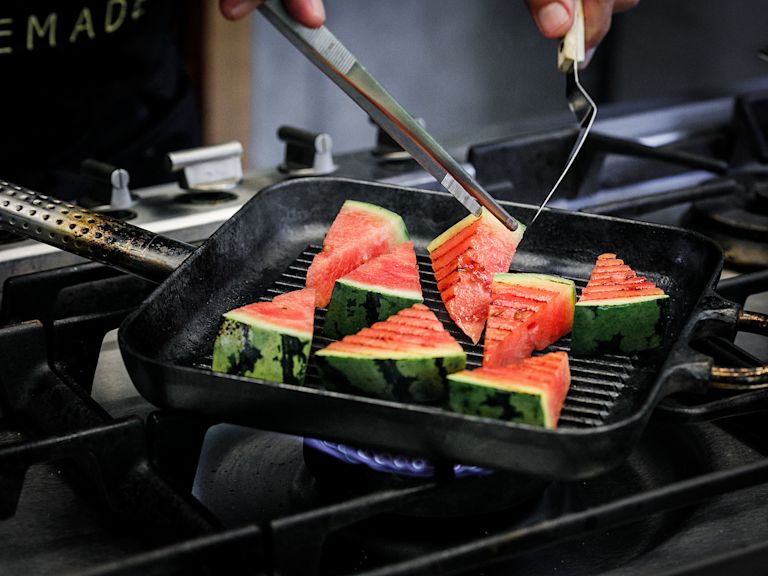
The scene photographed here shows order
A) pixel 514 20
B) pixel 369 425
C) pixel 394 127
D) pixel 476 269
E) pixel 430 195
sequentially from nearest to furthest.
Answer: pixel 369 425, pixel 394 127, pixel 476 269, pixel 430 195, pixel 514 20

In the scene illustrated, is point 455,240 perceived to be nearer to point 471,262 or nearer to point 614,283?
point 471,262

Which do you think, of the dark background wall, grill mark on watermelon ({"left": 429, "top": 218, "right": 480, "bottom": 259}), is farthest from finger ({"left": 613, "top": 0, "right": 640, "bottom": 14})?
the dark background wall

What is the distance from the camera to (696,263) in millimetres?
1346

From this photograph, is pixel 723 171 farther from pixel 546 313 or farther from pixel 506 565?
pixel 506 565

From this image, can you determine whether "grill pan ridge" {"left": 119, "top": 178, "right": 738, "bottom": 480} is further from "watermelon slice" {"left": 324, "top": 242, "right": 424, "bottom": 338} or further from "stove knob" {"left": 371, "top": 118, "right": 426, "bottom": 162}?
"stove knob" {"left": 371, "top": 118, "right": 426, "bottom": 162}

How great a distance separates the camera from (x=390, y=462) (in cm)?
105

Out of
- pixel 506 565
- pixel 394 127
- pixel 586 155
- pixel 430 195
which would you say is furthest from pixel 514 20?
pixel 506 565

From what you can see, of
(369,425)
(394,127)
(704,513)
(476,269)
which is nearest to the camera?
(369,425)

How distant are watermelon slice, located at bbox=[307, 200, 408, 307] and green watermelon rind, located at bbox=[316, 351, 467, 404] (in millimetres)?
263

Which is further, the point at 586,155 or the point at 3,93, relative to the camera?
the point at 3,93

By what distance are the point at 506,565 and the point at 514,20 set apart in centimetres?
321

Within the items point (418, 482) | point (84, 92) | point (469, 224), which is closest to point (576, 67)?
point (469, 224)

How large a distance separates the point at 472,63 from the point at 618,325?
2911 millimetres

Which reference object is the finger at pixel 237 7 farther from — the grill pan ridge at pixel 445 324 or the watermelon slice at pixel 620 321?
the watermelon slice at pixel 620 321
